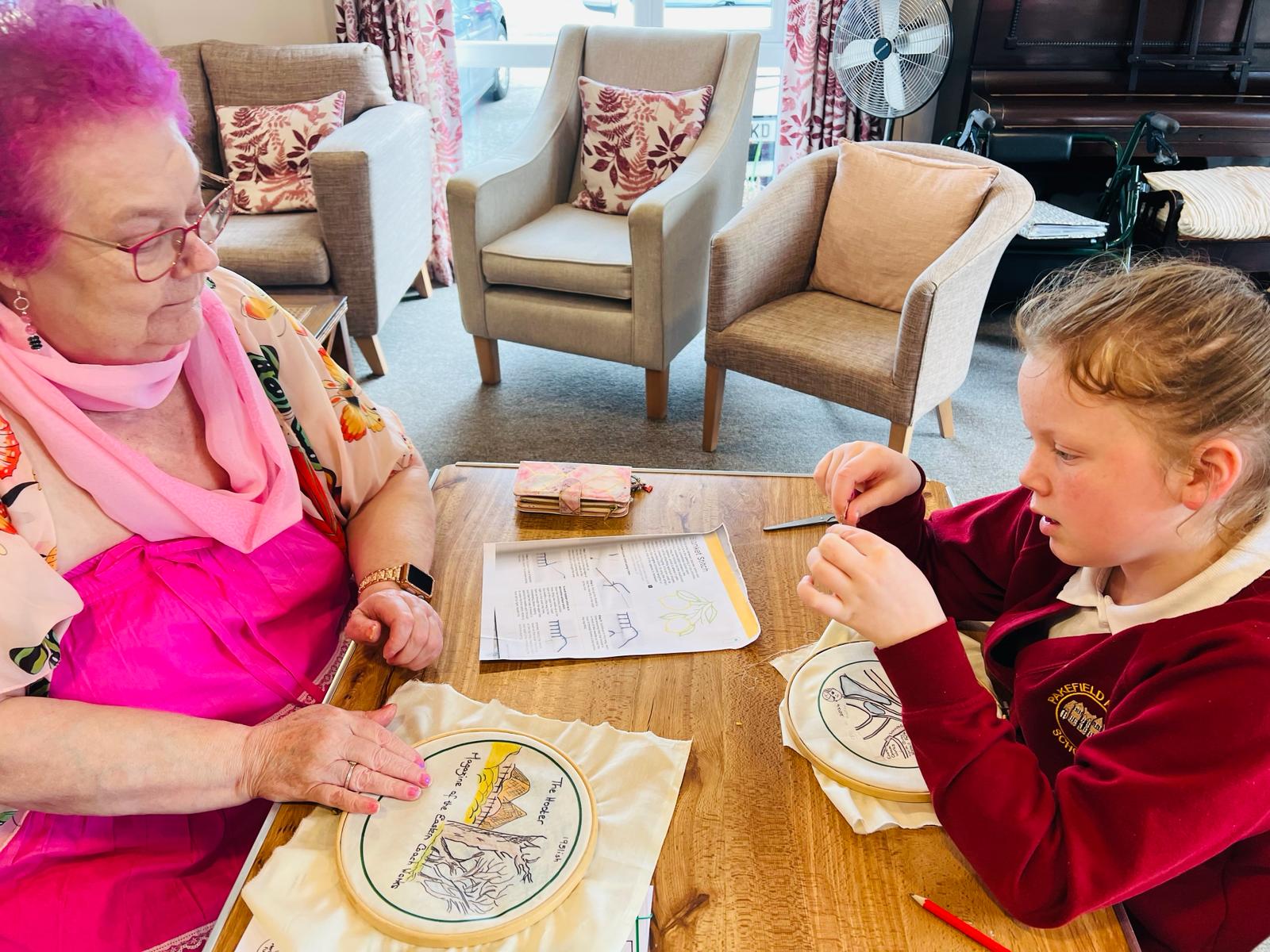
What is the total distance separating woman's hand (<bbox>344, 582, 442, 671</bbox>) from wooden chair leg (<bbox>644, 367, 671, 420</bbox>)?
6.26 ft

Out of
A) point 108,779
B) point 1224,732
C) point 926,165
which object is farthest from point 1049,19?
point 108,779

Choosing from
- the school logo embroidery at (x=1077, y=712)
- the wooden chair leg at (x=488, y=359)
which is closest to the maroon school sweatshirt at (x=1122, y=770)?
the school logo embroidery at (x=1077, y=712)

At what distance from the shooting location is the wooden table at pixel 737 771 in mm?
761

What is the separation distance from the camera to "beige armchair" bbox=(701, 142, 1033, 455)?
2.28 metres

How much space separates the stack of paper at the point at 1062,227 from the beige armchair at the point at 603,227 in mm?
935

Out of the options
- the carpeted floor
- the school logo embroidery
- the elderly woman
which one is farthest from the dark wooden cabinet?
the elderly woman

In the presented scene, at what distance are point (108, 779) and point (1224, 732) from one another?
94 cm

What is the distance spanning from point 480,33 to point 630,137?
139 centimetres

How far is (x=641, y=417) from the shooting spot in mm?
3002

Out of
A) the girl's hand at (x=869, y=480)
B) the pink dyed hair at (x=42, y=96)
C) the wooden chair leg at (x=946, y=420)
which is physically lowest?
the wooden chair leg at (x=946, y=420)

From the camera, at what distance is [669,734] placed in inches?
37.0

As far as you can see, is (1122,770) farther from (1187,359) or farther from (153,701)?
(153,701)

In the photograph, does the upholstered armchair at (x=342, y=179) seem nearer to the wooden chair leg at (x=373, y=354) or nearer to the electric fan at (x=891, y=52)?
the wooden chair leg at (x=373, y=354)

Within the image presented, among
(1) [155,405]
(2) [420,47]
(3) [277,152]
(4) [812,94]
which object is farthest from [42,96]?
(4) [812,94]
